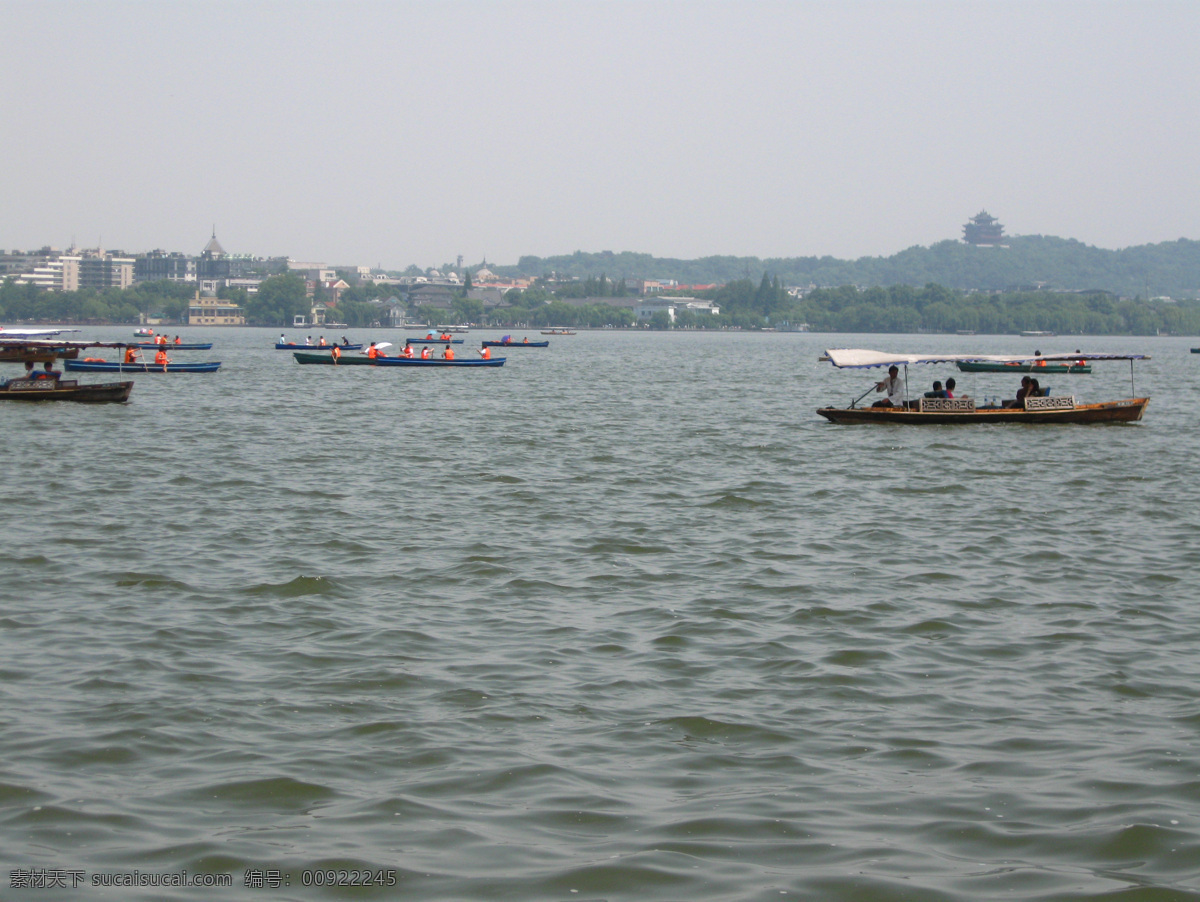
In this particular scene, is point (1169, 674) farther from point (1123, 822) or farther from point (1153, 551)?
point (1153, 551)

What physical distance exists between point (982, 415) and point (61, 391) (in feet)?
97.7

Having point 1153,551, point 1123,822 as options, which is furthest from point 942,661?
point 1153,551

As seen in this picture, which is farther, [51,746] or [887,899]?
[51,746]

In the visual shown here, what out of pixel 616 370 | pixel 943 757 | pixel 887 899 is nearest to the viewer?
pixel 887 899

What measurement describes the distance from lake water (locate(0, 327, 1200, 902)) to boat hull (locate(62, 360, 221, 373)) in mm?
39321

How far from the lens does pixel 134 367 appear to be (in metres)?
62.8

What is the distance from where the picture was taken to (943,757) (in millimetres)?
9234

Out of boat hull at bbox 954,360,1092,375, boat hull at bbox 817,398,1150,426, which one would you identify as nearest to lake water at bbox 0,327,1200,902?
boat hull at bbox 817,398,1150,426

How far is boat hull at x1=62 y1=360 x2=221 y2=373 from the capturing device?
62.3 m

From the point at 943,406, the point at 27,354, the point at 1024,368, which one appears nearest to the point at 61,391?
the point at 27,354

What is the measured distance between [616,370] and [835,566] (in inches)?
2656

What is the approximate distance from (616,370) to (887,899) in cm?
7690

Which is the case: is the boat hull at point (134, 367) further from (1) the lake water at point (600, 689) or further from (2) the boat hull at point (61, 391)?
(1) the lake water at point (600, 689)

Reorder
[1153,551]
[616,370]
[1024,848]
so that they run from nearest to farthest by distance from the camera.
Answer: [1024,848], [1153,551], [616,370]
